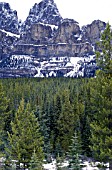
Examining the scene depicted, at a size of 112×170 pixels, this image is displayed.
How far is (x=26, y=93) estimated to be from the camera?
8312cm

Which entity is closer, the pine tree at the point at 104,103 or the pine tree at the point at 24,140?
the pine tree at the point at 104,103

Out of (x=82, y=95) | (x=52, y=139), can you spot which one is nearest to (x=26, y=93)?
(x=82, y=95)

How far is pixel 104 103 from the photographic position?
22844 millimetres

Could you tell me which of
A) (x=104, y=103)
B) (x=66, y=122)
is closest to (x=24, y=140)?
(x=104, y=103)

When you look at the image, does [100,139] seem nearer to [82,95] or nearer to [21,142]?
[21,142]

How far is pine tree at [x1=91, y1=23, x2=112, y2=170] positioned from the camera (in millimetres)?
22391

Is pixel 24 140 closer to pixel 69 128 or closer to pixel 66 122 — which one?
pixel 69 128

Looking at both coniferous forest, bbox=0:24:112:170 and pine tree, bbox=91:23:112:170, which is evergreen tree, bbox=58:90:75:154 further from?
pine tree, bbox=91:23:112:170

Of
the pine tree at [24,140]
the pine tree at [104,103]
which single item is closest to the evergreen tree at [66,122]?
the pine tree at [24,140]

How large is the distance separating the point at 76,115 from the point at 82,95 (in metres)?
13.6

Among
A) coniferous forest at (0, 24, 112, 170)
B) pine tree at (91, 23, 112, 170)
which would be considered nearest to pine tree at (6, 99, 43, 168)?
coniferous forest at (0, 24, 112, 170)

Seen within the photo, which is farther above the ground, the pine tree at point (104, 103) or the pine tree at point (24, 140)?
the pine tree at point (104, 103)

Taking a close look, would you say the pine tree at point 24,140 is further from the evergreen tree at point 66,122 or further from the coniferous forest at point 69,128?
the evergreen tree at point 66,122

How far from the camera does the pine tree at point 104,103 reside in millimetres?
22391
